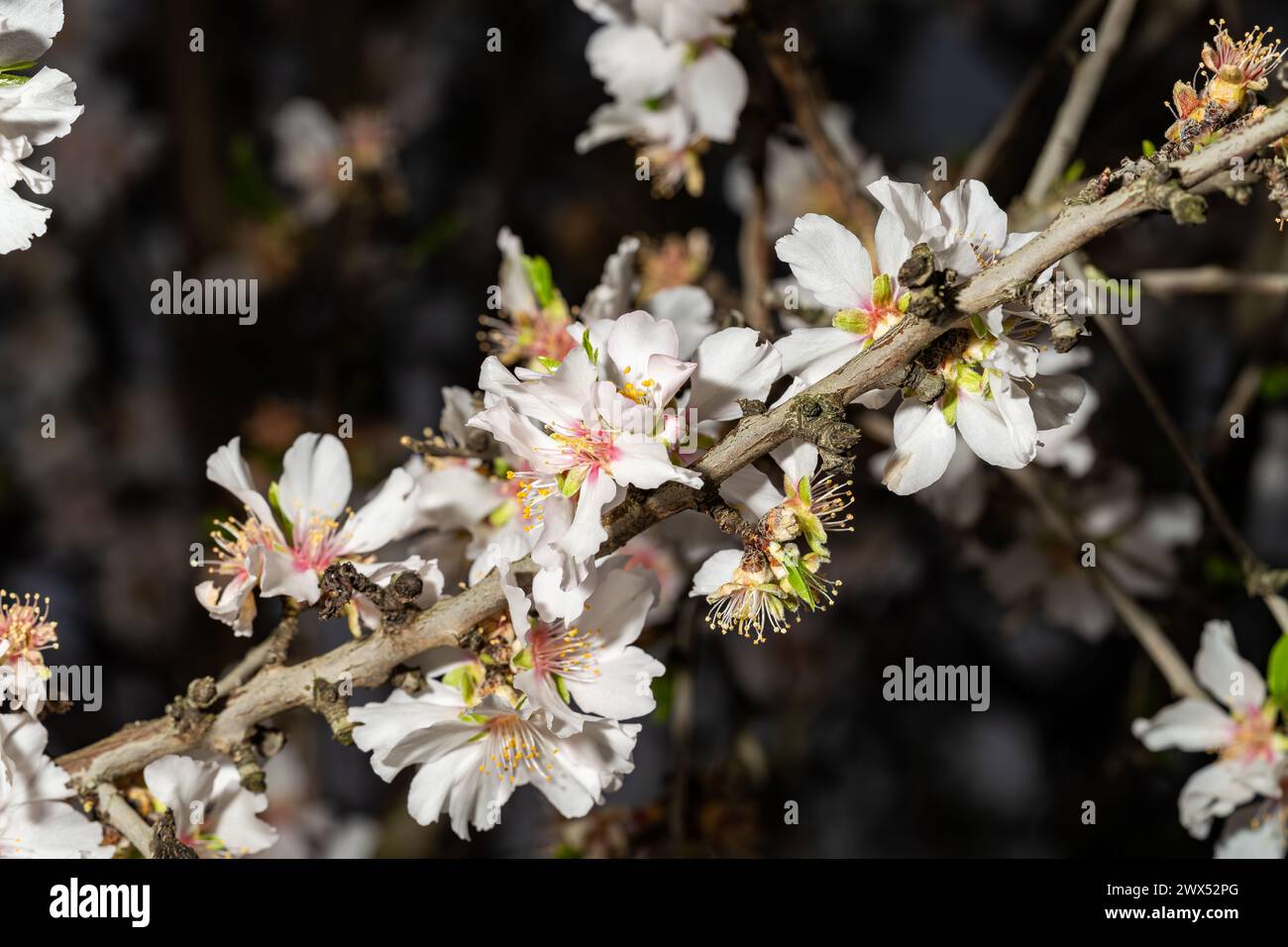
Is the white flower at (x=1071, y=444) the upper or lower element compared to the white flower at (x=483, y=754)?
upper

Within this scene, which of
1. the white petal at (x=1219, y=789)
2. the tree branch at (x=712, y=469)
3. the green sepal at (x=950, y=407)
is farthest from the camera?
the white petal at (x=1219, y=789)

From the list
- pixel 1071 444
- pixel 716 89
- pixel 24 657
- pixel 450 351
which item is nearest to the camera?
pixel 24 657

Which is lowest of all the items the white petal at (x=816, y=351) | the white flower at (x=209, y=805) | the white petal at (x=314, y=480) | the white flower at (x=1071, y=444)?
the white flower at (x=209, y=805)

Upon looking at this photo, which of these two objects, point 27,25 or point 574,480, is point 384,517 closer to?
point 574,480

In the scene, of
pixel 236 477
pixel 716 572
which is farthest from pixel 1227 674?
pixel 236 477

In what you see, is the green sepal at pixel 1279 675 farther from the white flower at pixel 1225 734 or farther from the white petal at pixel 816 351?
the white petal at pixel 816 351

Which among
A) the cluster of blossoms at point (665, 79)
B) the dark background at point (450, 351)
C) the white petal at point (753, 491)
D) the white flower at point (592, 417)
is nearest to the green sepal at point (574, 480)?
the white flower at point (592, 417)

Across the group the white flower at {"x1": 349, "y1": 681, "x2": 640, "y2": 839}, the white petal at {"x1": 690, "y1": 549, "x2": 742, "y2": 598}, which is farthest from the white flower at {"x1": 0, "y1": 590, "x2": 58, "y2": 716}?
the white petal at {"x1": 690, "y1": 549, "x2": 742, "y2": 598}
